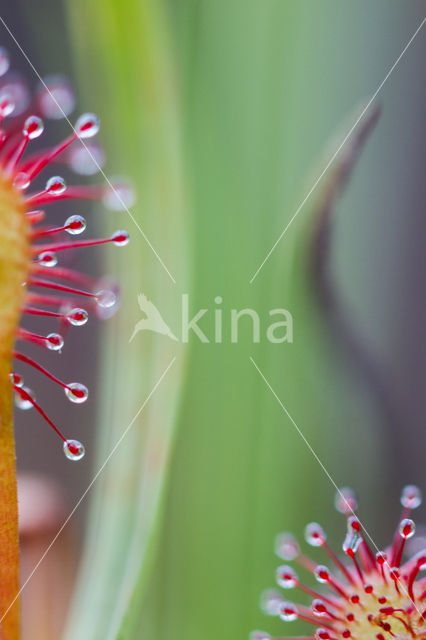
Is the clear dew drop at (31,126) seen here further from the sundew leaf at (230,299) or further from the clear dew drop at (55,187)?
the sundew leaf at (230,299)

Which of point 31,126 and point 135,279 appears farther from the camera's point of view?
point 135,279

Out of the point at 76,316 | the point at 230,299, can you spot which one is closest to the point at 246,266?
the point at 230,299

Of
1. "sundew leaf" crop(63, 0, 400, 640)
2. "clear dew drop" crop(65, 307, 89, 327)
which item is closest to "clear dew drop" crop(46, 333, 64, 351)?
"clear dew drop" crop(65, 307, 89, 327)

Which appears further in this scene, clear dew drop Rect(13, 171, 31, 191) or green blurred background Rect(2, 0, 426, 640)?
green blurred background Rect(2, 0, 426, 640)

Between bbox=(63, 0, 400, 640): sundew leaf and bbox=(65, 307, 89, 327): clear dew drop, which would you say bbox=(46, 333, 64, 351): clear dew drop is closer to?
bbox=(65, 307, 89, 327): clear dew drop

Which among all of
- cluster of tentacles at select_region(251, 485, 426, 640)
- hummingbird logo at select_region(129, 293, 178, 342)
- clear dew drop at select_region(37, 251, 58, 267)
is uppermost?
hummingbird logo at select_region(129, 293, 178, 342)

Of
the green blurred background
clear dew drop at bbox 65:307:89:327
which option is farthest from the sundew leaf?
clear dew drop at bbox 65:307:89:327

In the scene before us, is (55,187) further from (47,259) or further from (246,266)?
(246,266)

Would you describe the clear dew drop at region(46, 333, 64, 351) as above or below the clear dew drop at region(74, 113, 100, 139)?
below

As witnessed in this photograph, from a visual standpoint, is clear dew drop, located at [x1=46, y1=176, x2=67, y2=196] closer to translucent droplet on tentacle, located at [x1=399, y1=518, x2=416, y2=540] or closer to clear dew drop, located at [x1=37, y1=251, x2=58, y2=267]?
clear dew drop, located at [x1=37, y1=251, x2=58, y2=267]
